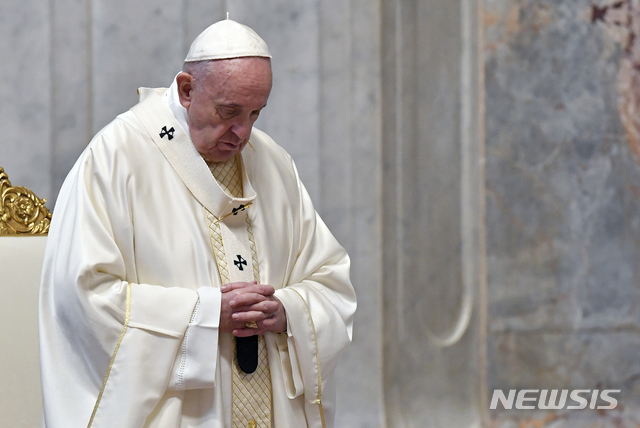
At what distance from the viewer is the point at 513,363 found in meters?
4.33

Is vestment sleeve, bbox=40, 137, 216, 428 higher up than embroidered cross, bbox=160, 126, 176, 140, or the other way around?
embroidered cross, bbox=160, 126, 176, 140

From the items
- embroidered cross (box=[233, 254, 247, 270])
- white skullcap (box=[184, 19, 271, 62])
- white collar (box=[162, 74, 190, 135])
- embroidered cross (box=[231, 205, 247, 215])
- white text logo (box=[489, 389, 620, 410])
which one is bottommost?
white text logo (box=[489, 389, 620, 410])

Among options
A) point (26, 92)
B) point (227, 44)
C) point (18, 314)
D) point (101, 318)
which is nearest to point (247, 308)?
point (101, 318)

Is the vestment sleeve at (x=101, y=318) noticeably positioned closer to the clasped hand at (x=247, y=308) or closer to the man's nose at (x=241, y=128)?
the clasped hand at (x=247, y=308)

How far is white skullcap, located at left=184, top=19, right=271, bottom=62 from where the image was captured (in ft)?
8.16

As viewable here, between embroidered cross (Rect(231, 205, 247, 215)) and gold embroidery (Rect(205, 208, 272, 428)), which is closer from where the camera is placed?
gold embroidery (Rect(205, 208, 272, 428))

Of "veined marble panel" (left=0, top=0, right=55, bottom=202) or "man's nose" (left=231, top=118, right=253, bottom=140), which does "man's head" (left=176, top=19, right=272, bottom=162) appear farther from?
"veined marble panel" (left=0, top=0, right=55, bottom=202)

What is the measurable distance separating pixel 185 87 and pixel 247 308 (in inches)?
28.2

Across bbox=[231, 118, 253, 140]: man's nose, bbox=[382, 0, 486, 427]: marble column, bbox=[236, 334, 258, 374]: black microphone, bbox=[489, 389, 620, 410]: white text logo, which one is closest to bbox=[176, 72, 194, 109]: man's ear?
bbox=[231, 118, 253, 140]: man's nose

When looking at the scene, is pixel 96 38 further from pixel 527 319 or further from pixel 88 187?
pixel 527 319

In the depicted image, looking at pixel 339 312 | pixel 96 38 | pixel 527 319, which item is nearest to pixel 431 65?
pixel 527 319

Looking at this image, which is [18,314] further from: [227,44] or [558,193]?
[558,193]

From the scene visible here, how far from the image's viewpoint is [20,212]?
3.18 metres

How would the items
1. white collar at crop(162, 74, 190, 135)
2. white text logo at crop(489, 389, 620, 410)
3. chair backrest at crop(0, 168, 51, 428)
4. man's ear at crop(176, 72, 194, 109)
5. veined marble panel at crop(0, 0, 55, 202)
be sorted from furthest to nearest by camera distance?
white text logo at crop(489, 389, 620, 410)
veined marble panel at crop(0, 0, 55, 202)
chair backrest at crop(0, 168, 51, 428)
white collar at crop(162, 74, 190, 135)
man's ear at crop(176, 72, 194, 109)
